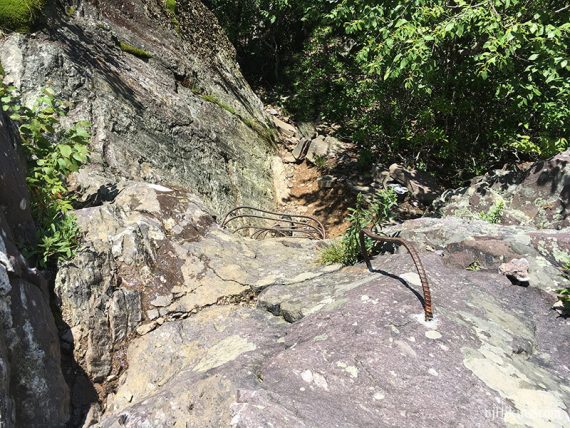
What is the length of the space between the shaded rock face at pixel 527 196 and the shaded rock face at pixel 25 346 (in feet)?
15.9

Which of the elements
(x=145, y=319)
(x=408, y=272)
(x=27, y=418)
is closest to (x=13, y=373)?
(x=27, y=418)

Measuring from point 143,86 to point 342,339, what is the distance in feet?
19.8

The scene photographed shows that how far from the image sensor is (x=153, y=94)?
7.45 m

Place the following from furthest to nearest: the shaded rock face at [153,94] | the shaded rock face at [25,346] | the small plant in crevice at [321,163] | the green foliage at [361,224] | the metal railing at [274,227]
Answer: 1. the small plant in crevice at [321,163]
2. the metal railing at [274,227]
3. the shaded rock face at [153,94]
4. the green foliage at [361,224]
5. the shaded rock face at [25,346]

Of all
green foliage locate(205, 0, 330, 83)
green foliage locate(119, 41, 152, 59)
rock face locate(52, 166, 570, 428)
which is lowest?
rock face locate(52, 166, 570, 428)

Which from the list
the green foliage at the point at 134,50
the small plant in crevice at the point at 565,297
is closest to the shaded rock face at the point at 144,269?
the small plant in crevice at the point at 565,297

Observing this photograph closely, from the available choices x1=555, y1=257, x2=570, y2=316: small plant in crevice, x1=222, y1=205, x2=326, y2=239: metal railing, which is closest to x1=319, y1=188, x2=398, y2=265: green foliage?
x1=555, y1=257, x2=570, y2=316: small plant in crevice

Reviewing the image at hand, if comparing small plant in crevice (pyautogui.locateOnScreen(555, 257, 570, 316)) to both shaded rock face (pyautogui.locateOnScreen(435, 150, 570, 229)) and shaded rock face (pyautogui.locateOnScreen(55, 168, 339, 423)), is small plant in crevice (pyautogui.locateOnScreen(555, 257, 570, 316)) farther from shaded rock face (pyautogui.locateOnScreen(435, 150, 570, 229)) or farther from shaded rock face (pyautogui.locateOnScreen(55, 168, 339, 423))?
shaded rock face (pyautogui.locateOnScreen(55, 168, 339, 423))

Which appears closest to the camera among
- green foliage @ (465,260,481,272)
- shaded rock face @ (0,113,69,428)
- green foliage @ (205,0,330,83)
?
shaded rock face @ (0,113,69,428)

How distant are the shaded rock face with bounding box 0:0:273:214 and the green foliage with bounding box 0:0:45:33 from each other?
0.50 ft

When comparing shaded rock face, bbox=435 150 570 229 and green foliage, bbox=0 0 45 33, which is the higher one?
green foliage, bbox=0 0 45 33

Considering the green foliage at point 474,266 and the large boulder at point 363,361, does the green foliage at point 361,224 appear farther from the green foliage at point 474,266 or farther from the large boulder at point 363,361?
the green foliage at point 474,266

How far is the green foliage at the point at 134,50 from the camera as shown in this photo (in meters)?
7.67

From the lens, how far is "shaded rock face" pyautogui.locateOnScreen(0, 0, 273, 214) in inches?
232
